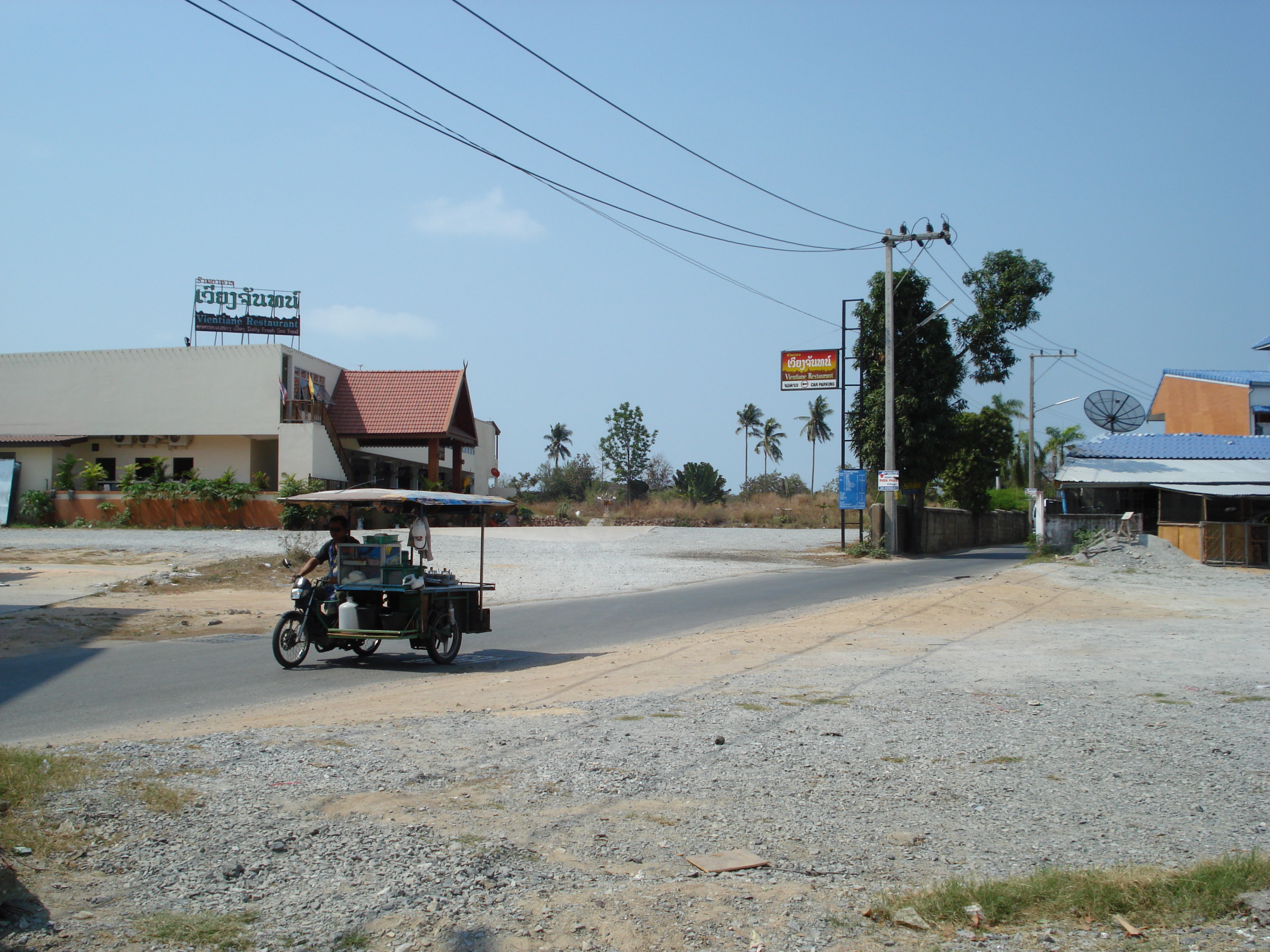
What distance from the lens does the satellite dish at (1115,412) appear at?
146ft

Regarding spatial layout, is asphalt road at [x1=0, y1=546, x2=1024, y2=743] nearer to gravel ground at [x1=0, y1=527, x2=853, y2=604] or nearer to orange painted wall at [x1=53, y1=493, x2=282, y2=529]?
gravel ground at [x1=0, y1=527, x2=853, y2=604]

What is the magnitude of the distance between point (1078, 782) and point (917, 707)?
236 cm

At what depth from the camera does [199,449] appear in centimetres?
4203

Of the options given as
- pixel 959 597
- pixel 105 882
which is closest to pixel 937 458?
pixel 959 597

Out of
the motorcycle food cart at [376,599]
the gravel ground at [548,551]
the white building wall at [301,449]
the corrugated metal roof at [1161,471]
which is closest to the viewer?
the motorcycle food cart at [376,599]

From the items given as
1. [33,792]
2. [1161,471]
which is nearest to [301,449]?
[1161,471]

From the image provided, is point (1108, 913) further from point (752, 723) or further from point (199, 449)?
point (199, 449)

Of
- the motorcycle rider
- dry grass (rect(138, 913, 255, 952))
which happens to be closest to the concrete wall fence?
the motorcycle rider

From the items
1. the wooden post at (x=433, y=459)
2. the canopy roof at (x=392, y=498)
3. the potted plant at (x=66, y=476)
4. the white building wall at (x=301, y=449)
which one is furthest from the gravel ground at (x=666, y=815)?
the potted plant at (x=66, y=476)

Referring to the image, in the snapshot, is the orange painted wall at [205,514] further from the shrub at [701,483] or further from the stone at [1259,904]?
the stone at [1259,904]

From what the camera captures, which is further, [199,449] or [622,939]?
[199,449]

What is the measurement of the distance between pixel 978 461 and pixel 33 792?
52985 millimetres

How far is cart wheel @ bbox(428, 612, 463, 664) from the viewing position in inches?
468

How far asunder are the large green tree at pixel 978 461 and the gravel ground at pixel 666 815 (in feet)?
149
